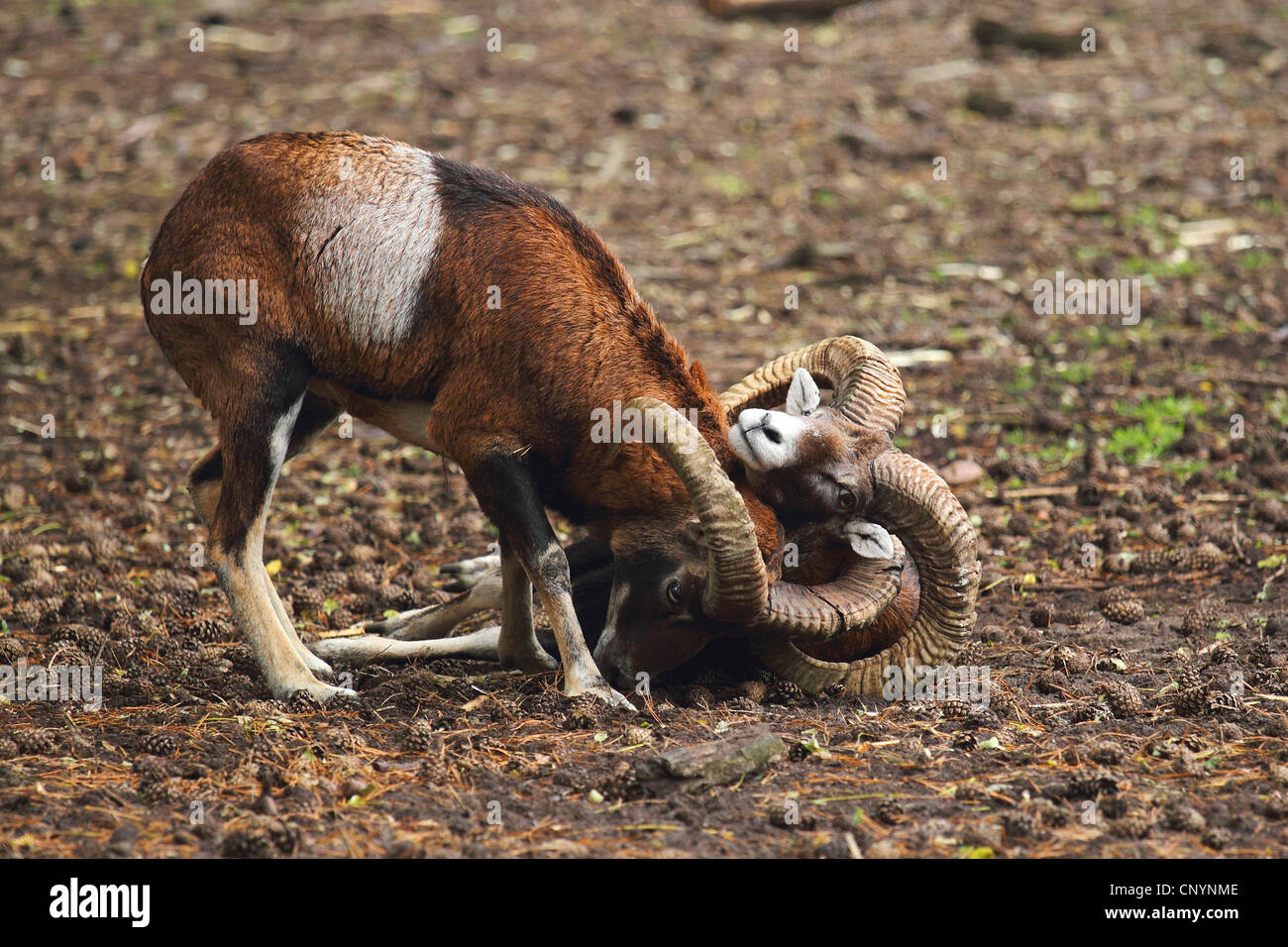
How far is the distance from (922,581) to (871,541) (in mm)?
353

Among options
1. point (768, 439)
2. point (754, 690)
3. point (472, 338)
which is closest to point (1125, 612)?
point (754, 690)

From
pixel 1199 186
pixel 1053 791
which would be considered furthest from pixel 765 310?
pixel 1053 791

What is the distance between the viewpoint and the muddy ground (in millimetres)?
4859

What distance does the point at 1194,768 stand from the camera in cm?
508

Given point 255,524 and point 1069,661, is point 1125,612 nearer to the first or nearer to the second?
point 1069,661

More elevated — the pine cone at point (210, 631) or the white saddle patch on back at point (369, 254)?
the white saddle patch on back at point (369, 254)

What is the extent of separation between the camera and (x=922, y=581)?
594cm

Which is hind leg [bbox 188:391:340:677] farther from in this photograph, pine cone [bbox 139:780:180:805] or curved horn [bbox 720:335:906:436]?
curved horn [bbox 720:335:906:436]

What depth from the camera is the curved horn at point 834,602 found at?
5715mm

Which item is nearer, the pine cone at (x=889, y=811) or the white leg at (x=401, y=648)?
the pine cone at (x=889, y=811)

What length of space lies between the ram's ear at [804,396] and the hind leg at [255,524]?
85.2 inches

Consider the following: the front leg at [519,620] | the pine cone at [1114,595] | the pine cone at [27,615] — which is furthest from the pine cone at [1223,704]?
the pine cone at [27,615]

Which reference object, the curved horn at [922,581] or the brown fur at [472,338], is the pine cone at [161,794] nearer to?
the brown fur at [472,338]

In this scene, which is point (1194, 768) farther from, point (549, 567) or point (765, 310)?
point (765, 310)
